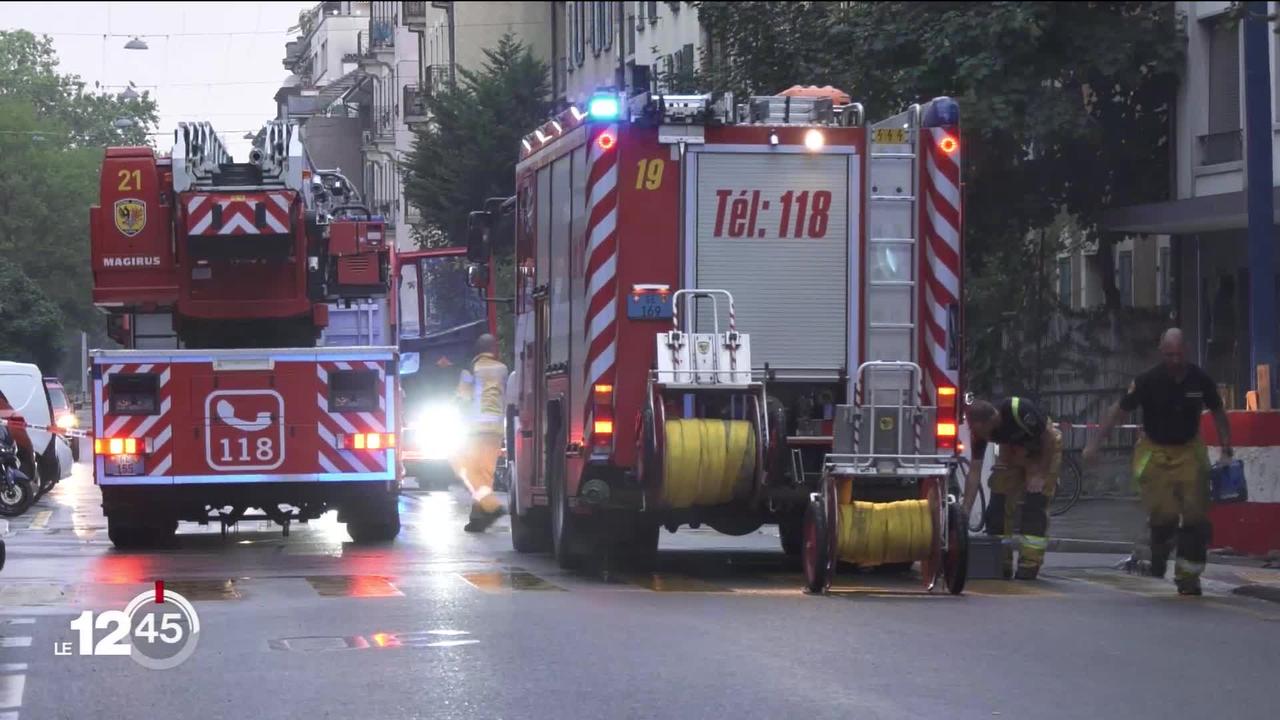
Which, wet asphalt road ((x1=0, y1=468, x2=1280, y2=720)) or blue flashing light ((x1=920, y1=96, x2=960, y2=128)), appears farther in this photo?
blue flashing light ((x1=920, y1=96, x2=960, y2=128))

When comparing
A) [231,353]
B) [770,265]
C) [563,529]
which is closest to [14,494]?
[231,353]

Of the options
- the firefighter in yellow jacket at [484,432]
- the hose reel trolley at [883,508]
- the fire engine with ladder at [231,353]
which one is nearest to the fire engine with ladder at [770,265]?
the hose reel trolley at [883,508]

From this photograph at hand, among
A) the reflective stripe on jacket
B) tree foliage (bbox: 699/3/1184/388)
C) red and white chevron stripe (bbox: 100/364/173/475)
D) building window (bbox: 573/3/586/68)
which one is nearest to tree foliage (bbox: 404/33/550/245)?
building window (bbox: 573/3/586/68)

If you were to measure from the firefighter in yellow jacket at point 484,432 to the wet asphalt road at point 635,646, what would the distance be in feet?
16.8

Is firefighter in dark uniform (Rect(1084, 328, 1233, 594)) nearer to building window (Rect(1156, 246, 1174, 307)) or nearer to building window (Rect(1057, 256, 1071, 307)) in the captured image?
building window (Rect(1156, 246, 1174, 307))

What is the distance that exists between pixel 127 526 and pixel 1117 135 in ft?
43.1

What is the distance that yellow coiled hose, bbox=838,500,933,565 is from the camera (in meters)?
13.9

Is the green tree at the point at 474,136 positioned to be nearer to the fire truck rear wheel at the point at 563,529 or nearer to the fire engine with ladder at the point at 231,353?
the fire engine with ladder at the point at 231,353

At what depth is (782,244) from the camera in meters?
15.2

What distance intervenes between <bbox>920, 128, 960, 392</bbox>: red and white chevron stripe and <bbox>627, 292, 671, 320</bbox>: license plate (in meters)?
1.73

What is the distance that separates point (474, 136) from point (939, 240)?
37522mm

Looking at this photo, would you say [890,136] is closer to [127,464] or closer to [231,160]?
[231,160]

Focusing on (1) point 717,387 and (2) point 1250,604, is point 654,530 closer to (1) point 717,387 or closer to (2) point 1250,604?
(1) point 717,387

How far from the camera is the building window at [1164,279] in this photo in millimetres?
31156
